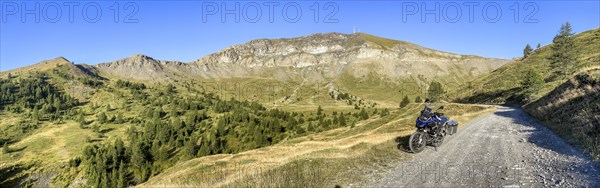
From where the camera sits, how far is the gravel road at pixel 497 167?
38.4 feet

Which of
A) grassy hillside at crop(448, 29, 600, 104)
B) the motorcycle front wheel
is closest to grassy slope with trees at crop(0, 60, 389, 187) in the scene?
grassy hillside at crop(448, 29, 600, 104)

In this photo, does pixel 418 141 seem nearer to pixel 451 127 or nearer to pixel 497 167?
pixel 451 127

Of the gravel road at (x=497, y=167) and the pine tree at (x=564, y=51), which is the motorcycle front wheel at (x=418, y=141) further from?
the pine tree at (x=564, y=51)

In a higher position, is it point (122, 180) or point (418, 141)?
point (418, 141)

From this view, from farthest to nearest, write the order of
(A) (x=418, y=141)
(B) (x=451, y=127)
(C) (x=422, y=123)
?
(B) (x=451, y=127), (C) (x=422, y=123), (A) (x=418, y=141)

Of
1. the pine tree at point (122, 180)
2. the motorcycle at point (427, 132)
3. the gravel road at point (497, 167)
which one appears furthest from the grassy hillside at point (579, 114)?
the pine tree at point (122, 180)

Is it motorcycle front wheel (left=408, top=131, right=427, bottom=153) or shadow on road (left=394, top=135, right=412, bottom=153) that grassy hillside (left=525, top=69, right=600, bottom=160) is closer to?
motorcycle front wheel (left=408, top=131, right=427, bottom=153)

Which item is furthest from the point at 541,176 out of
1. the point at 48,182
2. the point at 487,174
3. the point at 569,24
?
the point at 48,182

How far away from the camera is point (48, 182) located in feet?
444

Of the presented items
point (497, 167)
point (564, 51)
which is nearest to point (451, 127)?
point (497, 167)

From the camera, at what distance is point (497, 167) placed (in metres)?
13.8

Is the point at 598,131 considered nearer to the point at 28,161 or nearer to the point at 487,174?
the point at 487,174

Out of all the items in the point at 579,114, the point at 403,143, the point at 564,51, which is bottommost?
the point at 403,143

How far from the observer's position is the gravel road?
11.7 m
